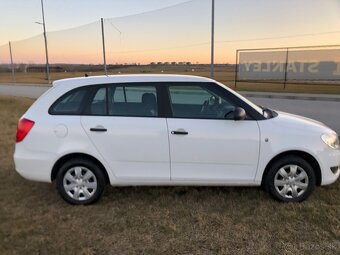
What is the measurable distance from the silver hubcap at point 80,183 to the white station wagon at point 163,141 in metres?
0.01

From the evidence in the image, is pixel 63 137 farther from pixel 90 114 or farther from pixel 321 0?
pixel 321 0

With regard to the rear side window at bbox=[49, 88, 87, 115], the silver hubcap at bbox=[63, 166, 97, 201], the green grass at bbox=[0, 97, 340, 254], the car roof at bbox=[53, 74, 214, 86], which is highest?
the car roof at bbox=[53, 74, 214, 86]

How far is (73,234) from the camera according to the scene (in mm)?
3682

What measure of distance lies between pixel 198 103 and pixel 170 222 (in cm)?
147

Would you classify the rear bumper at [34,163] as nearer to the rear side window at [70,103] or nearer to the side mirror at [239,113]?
the rear side window at [70,103]

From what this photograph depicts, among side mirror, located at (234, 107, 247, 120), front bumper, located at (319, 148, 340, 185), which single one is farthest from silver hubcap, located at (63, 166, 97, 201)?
front bumper, located at (319, 148, 340, 185)

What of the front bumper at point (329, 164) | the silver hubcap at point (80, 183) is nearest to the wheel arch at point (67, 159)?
the silver hubcap at point (80, 183)

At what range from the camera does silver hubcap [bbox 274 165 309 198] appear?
432cm

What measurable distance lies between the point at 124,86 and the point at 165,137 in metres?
0.81

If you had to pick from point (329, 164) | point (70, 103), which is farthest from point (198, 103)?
point (329, 164)

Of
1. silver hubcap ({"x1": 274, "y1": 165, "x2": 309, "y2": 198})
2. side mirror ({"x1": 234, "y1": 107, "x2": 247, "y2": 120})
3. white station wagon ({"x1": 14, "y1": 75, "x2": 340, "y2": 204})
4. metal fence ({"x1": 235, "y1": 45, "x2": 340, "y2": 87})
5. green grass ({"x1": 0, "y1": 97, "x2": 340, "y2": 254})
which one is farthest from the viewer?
metal fence ({"x1": 235, "y1": 45, "x2": 340, "y2": 87})

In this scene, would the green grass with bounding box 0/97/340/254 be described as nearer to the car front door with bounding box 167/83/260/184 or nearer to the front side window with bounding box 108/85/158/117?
the car front door with bounding box 167/83/260/184

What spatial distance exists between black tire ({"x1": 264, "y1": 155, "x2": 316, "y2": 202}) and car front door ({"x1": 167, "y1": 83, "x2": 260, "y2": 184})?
23 cm

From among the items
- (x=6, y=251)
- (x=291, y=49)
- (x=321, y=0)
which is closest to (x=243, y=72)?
(x=291, y=49)
